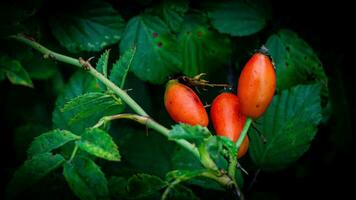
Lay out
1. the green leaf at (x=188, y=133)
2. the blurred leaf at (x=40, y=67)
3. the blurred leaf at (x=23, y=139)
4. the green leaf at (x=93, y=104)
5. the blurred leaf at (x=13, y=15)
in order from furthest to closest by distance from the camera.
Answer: the blurred leaf at (x=40, y=67) < the blurred leaf at (x=23, y=139) < the blurred leaf at (x=13, y=15) < the green leaf at (x=93, y=104) < the green leaf at (x=188, y=133)

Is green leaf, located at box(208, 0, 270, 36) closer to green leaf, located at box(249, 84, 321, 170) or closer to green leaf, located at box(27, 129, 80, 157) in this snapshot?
green leaf, located at box(249, 84, 321, 170)

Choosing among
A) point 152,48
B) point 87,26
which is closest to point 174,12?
point 152,48

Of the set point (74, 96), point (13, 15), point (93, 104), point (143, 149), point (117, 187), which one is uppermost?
point (13, 15)

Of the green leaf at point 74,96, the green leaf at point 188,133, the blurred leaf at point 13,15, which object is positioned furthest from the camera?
the green leaf at point 74,96

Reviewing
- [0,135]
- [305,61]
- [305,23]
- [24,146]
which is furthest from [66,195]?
[305,23]

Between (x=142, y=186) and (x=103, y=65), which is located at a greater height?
(x=103, y=65)

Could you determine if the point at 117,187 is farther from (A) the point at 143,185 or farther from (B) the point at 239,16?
(B) the point at 239,16

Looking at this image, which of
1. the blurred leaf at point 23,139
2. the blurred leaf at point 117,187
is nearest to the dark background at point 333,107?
the blurred leaf at point 23,139

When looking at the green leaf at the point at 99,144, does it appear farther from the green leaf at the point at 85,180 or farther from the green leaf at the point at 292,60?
the green leaf at the point at 292,60
